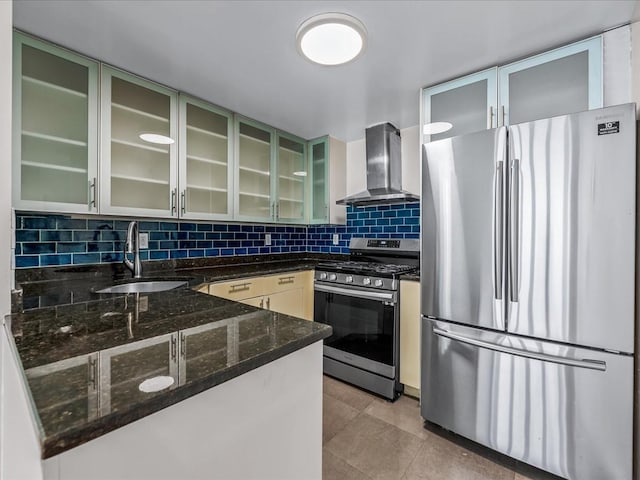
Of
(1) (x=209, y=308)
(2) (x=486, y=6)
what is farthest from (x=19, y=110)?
(2) (x=486, y=6)

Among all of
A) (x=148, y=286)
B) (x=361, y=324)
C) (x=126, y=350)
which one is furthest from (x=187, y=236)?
(x=126, y=350)

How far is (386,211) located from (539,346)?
1787 millimetres

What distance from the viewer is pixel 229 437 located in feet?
2.32

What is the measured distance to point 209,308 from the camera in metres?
1.17

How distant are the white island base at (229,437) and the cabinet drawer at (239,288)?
136 cm

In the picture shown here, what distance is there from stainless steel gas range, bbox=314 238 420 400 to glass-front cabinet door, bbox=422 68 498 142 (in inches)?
42.8

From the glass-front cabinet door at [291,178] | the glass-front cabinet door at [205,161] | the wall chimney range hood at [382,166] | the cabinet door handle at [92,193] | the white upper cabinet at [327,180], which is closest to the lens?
the cabinet door handle at [92,193]

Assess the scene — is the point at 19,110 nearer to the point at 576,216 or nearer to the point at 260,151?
the point at 260,151

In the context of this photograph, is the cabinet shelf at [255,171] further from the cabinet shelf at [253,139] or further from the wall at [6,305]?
the wall at [6,305]

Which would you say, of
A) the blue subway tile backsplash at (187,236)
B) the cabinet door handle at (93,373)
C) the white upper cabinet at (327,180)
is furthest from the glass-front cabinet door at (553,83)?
the cabinet door handle at (93,373)

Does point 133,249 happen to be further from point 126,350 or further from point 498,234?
point 498,234

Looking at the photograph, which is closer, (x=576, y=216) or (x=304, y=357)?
(x=304, y=357)

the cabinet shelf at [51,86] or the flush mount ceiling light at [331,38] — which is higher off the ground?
the flush mount ceiling light at [331,38]

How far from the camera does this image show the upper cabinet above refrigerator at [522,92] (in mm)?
1545
